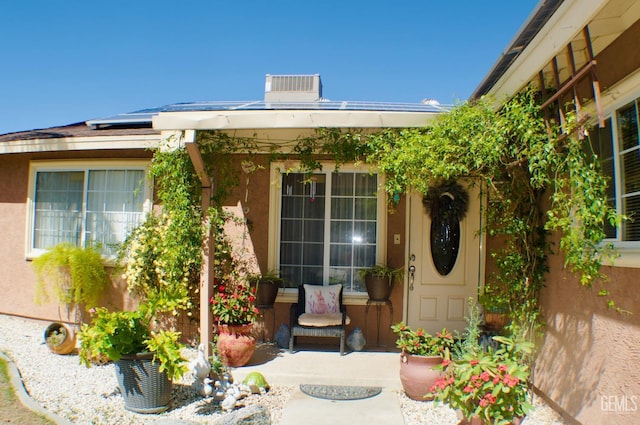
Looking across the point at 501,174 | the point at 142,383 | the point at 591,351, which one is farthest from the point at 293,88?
the point at 591,351

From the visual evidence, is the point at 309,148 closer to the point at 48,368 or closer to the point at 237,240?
the point at 237,240

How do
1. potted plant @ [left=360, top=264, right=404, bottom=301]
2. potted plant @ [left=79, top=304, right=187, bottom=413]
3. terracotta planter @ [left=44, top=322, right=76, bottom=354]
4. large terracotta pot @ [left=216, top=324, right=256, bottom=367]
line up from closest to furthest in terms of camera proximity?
1. potted plant @ [left=79, top=304, right=187, bottom=413]
2. large terracotta pot @ [left=216, top=324, right=256, bottom=367]
3. terracotta planter @ [left=44, top=322, right=76, bottom=354]
4. potted plant @ [left=360, top=264, right=404, bottom=301]

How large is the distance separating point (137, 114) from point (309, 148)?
4435 mm

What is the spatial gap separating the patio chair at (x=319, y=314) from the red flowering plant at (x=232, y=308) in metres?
0.71

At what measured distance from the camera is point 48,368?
18.0ft

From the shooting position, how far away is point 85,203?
746 cm

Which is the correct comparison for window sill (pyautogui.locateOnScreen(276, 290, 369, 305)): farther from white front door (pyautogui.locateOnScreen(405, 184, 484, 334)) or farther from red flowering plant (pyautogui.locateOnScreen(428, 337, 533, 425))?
red flowering plant (pyautogui.locateOnScreen(428, 337, 533, 425))

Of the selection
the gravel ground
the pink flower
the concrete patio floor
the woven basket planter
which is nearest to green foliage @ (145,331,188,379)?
the woven basket planter

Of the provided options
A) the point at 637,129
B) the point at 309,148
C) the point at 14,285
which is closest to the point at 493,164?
the point at 637,129

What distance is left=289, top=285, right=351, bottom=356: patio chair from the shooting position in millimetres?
6160

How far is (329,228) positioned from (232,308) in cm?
201

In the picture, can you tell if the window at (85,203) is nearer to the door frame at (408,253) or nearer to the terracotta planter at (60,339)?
the terracotta planter at (60,339)

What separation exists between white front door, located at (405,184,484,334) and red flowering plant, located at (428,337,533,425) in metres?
3.42

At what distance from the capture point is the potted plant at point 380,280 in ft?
21.4
